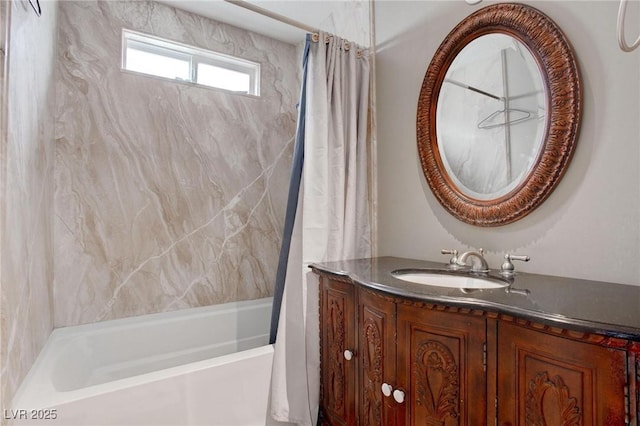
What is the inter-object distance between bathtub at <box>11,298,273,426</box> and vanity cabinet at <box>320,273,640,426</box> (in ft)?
1.62

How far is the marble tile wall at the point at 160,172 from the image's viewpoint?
1.97m

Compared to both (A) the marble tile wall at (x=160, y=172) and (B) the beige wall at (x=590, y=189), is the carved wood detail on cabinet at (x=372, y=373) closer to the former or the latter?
(B) the beige wall at (x=590, y=189)

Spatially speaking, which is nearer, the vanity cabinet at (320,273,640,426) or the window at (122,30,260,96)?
the vanity cabinet at (320,273,640,426)

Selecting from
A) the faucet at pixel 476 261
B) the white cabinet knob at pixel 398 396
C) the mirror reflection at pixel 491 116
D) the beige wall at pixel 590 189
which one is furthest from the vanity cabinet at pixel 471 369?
the mirror reflection at pixel 491 116

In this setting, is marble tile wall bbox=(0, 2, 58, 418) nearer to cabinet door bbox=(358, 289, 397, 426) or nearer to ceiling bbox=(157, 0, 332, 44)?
ceiling bbox=(157, 0, 332, 44)

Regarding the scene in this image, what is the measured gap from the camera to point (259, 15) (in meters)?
2.36

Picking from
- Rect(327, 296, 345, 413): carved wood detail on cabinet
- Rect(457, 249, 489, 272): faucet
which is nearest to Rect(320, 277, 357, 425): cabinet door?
Rect(327, 296, 345, 413): carved wood detail on cabinet

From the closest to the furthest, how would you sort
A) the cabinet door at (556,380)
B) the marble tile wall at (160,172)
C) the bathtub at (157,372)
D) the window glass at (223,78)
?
the cabinet door at (556,380)
the bathtub at (157,372)
the marble tile wall at (160,172)
the window glass at (223,78)

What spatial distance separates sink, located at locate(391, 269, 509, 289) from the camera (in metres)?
1.28

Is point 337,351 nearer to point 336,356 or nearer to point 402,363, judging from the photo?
point 336,356

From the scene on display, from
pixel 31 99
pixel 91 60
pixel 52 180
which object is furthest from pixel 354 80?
pixel 52 180

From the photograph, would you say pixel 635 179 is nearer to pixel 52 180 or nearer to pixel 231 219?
pixel 231 219

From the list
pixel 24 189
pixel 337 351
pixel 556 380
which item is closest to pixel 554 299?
pixel 556 380

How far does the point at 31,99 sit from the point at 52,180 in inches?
27.2
